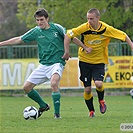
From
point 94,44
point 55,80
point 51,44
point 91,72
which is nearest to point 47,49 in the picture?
point 51,44

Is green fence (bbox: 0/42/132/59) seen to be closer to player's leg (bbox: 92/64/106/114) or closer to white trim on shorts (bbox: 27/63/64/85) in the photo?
player's leg (bbox: 92/64/106/114)

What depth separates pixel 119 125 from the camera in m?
9.68

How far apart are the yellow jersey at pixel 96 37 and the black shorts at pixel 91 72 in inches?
3.3

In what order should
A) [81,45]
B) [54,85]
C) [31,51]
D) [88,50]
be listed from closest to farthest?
[54,85], [81,45], [88,50], [31,51]

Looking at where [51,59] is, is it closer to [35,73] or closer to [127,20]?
[35,73]

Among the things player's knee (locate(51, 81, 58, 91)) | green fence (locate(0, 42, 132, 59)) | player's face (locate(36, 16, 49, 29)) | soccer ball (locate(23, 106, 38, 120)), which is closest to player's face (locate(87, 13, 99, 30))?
player's face (locate(36, 16, 49, 29))

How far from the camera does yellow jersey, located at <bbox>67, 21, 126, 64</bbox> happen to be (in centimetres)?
1159

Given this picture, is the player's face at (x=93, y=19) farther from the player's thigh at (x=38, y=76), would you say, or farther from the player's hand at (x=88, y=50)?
the player's thigh at (x=38, y=76)

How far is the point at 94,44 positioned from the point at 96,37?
0.16 meters

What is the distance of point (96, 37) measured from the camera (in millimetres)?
11719

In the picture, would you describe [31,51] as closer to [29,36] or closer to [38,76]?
[29,36]

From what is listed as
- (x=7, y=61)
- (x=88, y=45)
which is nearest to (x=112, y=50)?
(x=7, y=61)

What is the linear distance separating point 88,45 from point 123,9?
1762 cm

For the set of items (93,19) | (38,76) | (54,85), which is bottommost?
(54,85)
